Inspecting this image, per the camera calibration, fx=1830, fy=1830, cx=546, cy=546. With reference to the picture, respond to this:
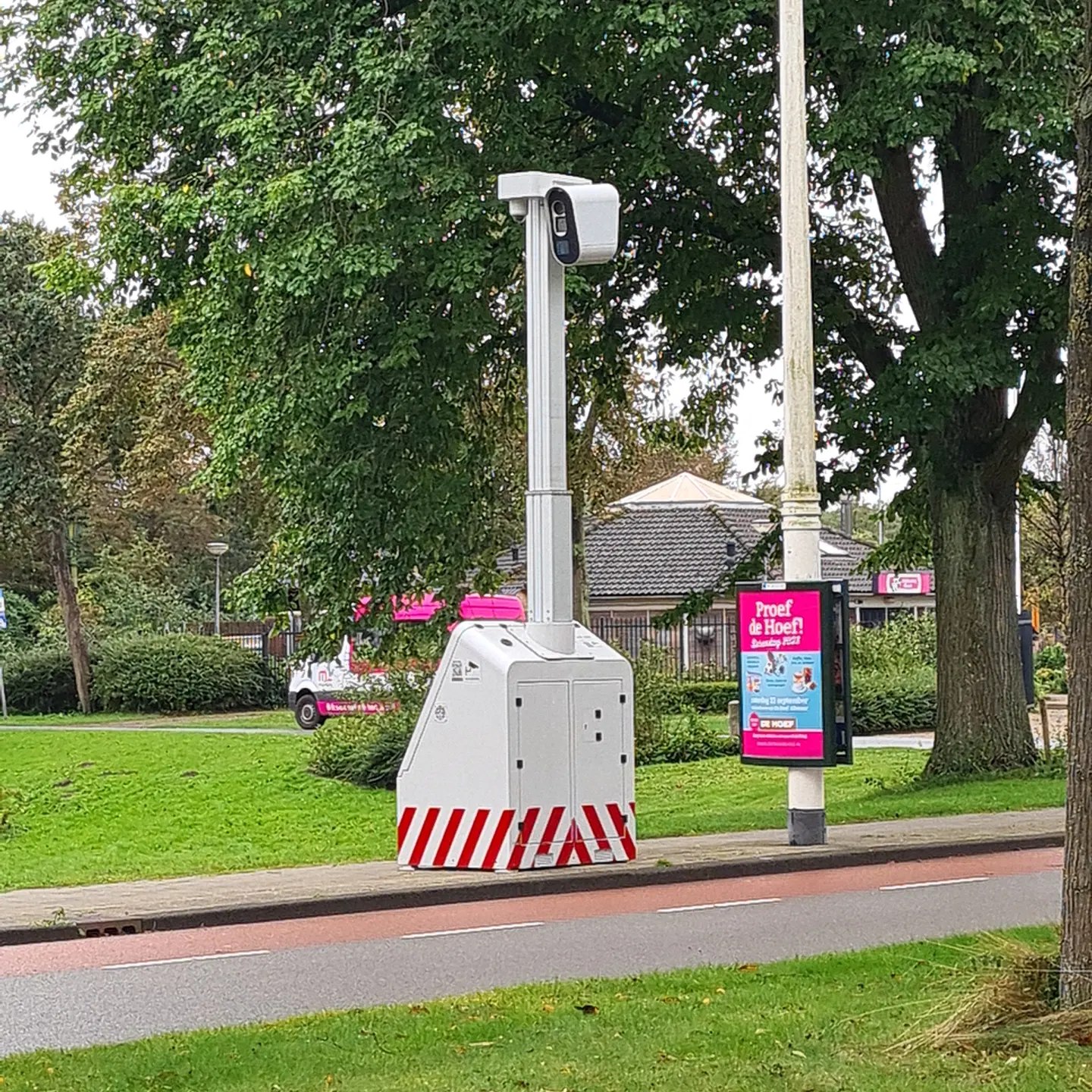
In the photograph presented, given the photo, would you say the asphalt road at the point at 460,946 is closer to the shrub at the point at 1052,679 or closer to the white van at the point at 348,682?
the white van at the point at 348,682

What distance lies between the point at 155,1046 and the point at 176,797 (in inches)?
763

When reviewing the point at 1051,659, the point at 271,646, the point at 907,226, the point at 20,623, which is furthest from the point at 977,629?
the point at 20,623

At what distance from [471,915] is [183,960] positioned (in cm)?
243

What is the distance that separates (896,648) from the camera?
39.3 m

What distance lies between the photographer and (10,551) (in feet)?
165

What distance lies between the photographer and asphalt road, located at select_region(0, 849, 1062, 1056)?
9336mm

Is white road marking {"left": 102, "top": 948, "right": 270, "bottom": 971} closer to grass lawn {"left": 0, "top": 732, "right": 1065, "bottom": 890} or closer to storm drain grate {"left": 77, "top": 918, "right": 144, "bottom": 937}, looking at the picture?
storm drain grate {"left": 77, "top": 918, "right": 144, "bottom": 937}

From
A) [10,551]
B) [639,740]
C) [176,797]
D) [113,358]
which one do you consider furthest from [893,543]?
[10,551]

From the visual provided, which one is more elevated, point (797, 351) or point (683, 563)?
point (797, 351)

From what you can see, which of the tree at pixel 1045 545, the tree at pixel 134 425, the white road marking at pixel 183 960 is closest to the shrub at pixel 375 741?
the tree at pixel 134 425

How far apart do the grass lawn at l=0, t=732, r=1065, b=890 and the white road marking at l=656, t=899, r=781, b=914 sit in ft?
14.6

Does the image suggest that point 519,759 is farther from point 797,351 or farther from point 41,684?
point 41,684

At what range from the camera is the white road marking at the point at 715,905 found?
12891 millimetres

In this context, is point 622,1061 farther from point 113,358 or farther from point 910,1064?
point 113,358
